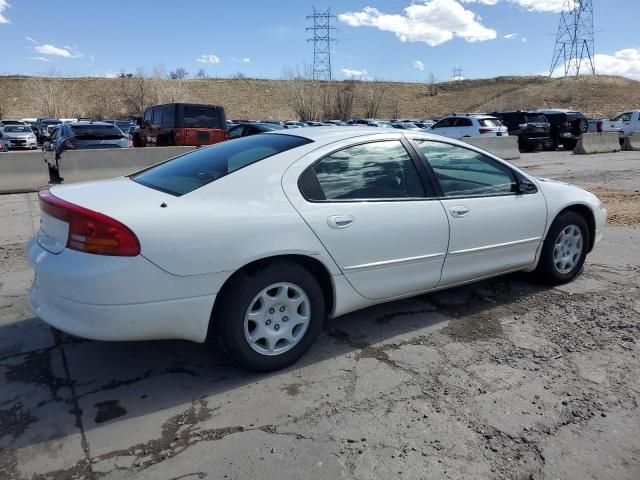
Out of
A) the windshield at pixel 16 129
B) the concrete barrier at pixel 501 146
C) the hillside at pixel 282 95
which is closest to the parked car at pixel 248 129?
the concrete barrier at pixel 501 146

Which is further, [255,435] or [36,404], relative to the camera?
[36,404]

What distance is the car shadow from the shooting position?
2869 mm

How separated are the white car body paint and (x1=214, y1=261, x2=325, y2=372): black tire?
0.10 m

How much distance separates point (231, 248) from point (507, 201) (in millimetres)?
2487

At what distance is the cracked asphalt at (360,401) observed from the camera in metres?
2.50

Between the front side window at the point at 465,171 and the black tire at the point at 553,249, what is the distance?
0.66m

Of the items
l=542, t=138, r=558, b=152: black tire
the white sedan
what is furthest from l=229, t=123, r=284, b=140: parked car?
the white sedan

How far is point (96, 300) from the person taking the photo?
110 inches

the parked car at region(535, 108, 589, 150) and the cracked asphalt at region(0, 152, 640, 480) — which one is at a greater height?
the parked car at region(535, 108, 589, 150)

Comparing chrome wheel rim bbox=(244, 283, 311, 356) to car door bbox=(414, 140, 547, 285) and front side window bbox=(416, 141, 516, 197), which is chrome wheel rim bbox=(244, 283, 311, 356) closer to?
car door bbox=(414, 140, 547, 285)

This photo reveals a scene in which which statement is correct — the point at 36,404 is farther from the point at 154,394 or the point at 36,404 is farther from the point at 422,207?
the point at 422,207

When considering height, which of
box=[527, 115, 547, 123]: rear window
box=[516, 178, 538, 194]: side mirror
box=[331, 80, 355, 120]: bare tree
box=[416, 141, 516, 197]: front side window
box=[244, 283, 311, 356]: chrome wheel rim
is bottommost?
box=[244, 283, 311, 356]: chrome wheel rim

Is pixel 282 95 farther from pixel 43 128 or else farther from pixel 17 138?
pixel 17 138

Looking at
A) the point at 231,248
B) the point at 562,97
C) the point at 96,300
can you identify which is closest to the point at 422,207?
the point at 231,248
